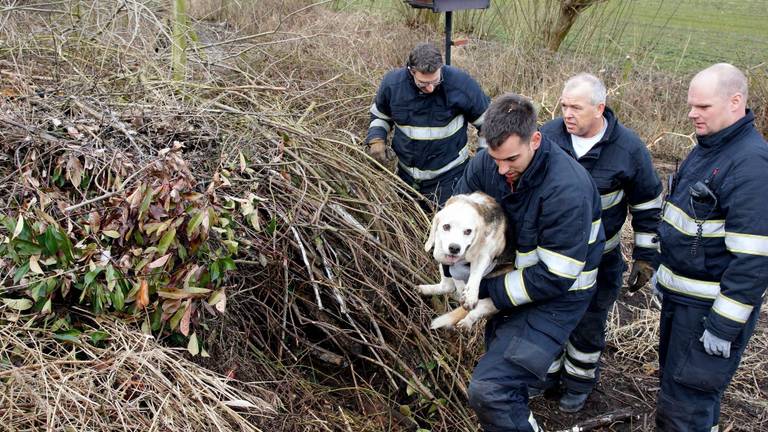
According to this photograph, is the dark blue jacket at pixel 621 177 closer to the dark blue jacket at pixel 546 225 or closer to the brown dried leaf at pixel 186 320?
the dark blue jacket at pixel 546 225

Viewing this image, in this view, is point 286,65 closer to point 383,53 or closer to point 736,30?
point 383,53

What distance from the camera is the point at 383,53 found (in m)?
8.91

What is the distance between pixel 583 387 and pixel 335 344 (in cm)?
157

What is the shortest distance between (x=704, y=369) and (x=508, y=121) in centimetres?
156

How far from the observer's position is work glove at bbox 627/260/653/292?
390 cm

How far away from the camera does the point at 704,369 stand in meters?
3.22

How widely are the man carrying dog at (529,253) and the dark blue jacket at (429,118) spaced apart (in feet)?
5.48

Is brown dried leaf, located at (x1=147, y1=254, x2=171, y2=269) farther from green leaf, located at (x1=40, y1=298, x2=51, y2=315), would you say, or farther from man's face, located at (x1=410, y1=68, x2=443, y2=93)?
man's face, located at (x1=410, y1=68, x2=443, y2=93)

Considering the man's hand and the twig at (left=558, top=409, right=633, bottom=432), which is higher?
the man's hand

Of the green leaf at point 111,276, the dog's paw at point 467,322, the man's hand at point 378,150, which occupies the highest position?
the green leaf at point 111,276

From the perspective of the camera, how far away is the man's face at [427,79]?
466 cm

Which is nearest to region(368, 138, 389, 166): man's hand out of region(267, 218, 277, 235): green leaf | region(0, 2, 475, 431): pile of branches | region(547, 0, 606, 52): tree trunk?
region(0, 2, 475, 431): pile of branches

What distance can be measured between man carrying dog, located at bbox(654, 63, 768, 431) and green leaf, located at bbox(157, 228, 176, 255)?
7.68 ft

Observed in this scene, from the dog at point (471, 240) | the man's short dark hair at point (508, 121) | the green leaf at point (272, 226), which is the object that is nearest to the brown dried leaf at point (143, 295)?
the green leaf at point (272, 226)
